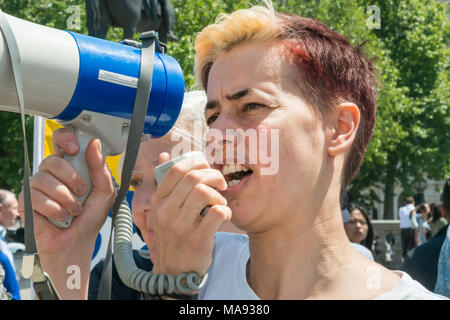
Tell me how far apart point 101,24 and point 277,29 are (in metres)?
4.65

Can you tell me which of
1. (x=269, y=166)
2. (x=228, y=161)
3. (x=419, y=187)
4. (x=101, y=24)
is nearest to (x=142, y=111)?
(x=228, y=161)

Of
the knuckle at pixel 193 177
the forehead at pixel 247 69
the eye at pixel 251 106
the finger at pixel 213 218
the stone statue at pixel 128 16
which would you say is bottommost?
the finger at pixel 213 218

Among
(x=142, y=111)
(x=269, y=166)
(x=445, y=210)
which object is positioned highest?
(x=142, y=111)

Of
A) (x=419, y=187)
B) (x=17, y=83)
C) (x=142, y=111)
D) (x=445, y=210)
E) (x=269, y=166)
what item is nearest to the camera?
(x=17, y=83)

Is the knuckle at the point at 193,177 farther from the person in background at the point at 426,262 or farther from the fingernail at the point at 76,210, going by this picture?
the person in background at the point at 426,262

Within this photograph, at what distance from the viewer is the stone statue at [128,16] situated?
19.2 ft

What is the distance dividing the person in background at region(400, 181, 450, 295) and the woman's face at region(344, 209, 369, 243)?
2.24 meters

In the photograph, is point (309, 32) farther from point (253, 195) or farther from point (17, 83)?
point (17, 83)

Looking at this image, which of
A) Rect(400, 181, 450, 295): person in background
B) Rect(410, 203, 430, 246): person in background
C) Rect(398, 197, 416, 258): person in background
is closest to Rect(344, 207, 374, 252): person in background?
Rect(400, 181, 450, 295): person in background

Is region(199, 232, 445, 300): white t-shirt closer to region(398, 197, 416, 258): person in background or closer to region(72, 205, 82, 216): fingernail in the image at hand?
region(72, 205, 82, 216): fingernail

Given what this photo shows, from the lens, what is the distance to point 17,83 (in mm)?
1396

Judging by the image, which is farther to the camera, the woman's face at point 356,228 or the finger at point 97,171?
the woman's face at point 356,228

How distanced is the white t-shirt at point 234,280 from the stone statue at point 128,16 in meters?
4.27

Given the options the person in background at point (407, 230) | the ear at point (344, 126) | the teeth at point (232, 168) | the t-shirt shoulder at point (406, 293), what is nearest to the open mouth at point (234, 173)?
the teeth at point (232, 168)
